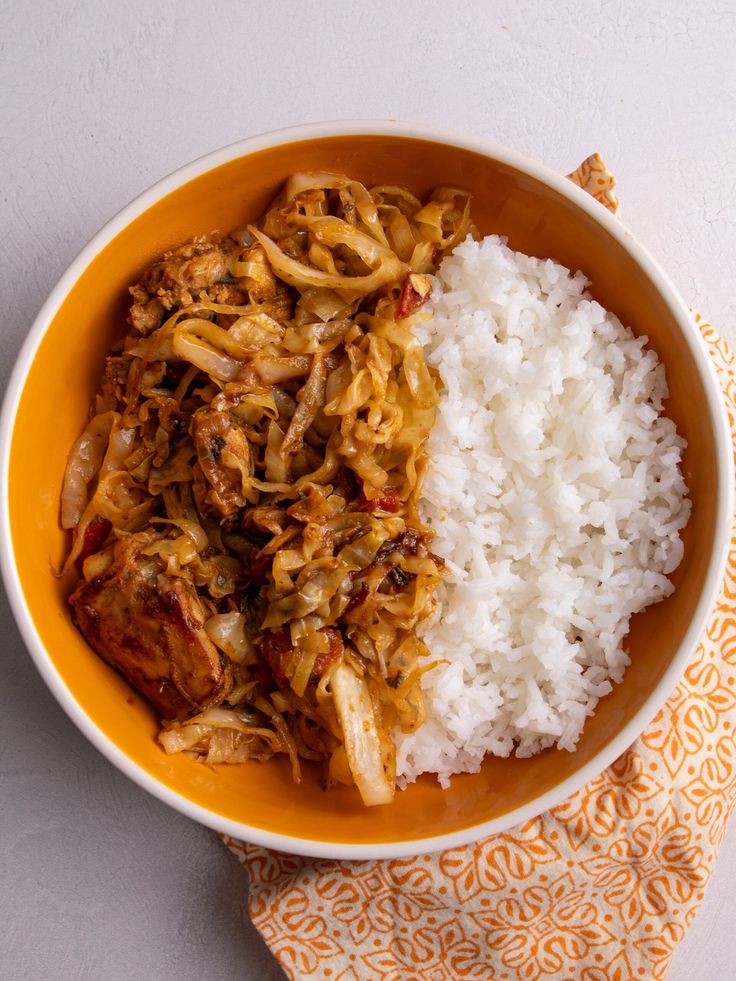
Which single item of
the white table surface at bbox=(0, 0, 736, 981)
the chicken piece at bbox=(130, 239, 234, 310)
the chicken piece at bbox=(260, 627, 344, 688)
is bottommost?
the chicken piece at bbox=(260, 627, 344, 688)

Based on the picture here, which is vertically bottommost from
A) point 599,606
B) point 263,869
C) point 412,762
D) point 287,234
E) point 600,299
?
point 263,869

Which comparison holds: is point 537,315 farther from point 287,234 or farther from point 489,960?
point 489,960

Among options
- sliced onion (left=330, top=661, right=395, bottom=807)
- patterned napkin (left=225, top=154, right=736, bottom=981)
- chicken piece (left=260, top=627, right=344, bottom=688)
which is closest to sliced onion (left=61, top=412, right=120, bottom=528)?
chicken piece (left=260, top=627, right=344, bottom=688)

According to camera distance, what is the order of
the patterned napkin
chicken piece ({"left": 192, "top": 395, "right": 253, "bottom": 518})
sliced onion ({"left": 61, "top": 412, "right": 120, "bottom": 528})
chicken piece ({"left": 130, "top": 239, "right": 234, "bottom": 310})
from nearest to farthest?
chicken piece ({"left": 192, "top": 395, "right": 253, "bottom": 518}), chicken piece ({"left": 130, "top": 239, "right": 234, "bottom": 310}), sliced onion ({"left": 61, "top": 412, "right": 120, "bottom": 528}), the patterned napkin

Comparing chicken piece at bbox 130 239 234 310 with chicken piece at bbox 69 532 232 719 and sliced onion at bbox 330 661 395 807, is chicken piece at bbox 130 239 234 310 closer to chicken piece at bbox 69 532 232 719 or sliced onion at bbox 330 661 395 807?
chicken piece at bbox 69 532 232 719

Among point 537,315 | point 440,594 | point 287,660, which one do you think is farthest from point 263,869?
point 537,315

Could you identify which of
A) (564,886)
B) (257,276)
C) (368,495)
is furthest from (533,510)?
(564,886)

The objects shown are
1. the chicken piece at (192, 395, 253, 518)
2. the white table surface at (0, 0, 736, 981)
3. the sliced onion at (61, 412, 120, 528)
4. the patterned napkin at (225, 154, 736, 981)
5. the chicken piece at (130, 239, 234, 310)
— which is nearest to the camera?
the chicken piece at (192, 395, 253, 518)
